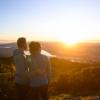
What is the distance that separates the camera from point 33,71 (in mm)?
8086

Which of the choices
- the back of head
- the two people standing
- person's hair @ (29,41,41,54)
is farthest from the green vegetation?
person's hair @ (29,41,41,54)

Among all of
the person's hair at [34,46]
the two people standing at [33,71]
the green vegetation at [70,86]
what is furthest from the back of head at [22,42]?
the green vegetation at [70,86]

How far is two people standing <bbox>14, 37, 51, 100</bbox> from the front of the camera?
801cm

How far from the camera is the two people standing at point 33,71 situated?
801 centimetres

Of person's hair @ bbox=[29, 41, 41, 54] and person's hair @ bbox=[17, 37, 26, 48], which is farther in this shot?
person's hair @ bbox=[17, 37, 26, 48]

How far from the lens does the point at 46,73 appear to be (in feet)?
26.7

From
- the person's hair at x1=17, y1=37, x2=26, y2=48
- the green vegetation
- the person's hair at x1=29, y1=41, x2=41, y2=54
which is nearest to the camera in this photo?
the person's hair at x1=29, y1=41, x2=41, y2=54

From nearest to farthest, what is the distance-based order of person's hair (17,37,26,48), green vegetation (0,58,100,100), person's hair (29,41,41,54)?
person's hair (29,41,41,54) → person's hair (17,37,26,48) → green vegetation (0,58,100,100)

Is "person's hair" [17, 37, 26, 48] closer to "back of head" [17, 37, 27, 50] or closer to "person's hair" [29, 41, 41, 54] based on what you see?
"back of head" [17, 37, 27, 50]

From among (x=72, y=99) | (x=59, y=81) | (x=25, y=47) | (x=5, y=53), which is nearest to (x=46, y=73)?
(x=25, y=47)

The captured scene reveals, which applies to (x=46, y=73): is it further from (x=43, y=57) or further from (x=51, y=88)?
(x=51, y=88)

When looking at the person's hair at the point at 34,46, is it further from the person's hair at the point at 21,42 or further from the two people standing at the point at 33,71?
the person's hair at the point at 21,42

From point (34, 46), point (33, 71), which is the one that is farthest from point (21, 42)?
point (33, 71)

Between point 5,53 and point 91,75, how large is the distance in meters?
35.7
